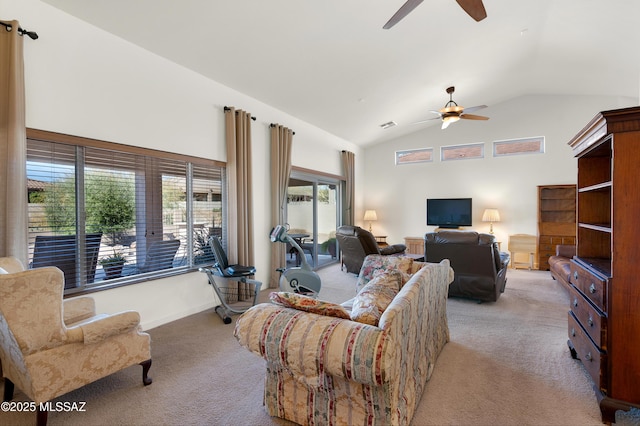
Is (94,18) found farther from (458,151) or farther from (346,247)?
(458,151)

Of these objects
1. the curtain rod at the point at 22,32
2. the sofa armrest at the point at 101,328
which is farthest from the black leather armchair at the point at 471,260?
the curtain rod at the point at 22,32

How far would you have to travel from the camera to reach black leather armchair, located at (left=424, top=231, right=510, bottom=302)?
12.6 feet

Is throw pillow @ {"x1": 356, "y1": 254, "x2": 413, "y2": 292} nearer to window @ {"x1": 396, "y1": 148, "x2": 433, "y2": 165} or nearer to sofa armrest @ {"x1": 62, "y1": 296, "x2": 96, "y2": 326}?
sofa armrest @ {"x1": 62, "y1": 296, "x2": 96, "y2": 326}

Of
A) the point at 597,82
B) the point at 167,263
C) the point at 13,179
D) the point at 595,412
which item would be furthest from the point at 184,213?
the point at 597,82

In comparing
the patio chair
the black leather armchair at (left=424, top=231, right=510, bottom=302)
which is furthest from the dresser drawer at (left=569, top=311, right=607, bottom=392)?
the patio chair

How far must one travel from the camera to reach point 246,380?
2305 mm

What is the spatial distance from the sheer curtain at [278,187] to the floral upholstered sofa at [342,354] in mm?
3010

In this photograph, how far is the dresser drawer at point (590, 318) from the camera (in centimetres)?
185

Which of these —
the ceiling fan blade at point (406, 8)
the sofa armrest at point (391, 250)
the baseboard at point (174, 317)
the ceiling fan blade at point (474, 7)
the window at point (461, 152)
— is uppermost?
the ceiling fan blade at point (474, 7)

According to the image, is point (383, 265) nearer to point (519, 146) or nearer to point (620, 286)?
point (620, 286)

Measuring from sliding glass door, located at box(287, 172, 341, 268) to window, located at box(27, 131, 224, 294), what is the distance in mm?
1929

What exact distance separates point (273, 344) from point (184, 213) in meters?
2.69

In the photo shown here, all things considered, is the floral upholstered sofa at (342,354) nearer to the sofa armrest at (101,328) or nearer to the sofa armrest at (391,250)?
the sofa armrest at (101,328)

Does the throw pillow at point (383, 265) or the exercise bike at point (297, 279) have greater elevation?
the throw pillow at point (383, 265)
